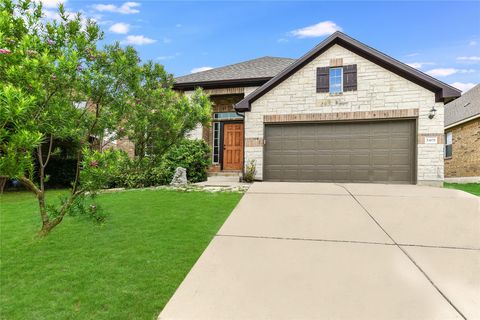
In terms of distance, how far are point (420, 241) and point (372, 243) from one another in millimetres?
907

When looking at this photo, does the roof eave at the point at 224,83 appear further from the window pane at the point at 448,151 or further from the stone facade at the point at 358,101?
the window pane at the point at 448,151

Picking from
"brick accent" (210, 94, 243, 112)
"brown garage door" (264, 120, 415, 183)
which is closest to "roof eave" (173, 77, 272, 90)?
"brick accent" (210, 94, 243, 112)

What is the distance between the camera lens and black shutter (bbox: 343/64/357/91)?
10539 millimetres

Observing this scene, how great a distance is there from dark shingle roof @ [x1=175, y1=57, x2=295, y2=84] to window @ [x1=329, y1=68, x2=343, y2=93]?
3.37m

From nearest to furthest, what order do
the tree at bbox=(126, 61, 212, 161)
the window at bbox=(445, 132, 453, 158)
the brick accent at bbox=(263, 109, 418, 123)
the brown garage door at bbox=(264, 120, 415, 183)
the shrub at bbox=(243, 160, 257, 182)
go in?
the tree at bbox=(126, 61, 212, 161) < the brick accent at bbox=(263, 109, 418, 123) < the brown garage door at bbox=(264, 120, 415, 183) < the shrub at bbox=(243, 160, 257, 182) < the window at bbox=(445, 132, 453, 158)

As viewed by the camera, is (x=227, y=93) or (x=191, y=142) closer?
(x=191, y=142)

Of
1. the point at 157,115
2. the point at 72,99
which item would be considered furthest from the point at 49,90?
the point at 157,115

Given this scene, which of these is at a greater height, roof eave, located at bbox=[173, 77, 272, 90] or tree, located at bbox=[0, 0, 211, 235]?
roof eave, located at bbox=[173, 77, 272, 90]

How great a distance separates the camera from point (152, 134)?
605cm

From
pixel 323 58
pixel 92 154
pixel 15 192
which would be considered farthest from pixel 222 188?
pixel 15 192

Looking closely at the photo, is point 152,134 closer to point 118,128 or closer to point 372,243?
point 118,128

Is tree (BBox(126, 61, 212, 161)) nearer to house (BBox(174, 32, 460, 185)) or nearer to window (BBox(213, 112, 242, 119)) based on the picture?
house (BBox(174, 32, 460, 185))

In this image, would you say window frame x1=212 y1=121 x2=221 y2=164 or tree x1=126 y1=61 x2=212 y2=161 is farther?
window frame x1=212 y1=121 x2=221 y2=164

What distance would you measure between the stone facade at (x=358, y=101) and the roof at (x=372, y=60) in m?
0.15
